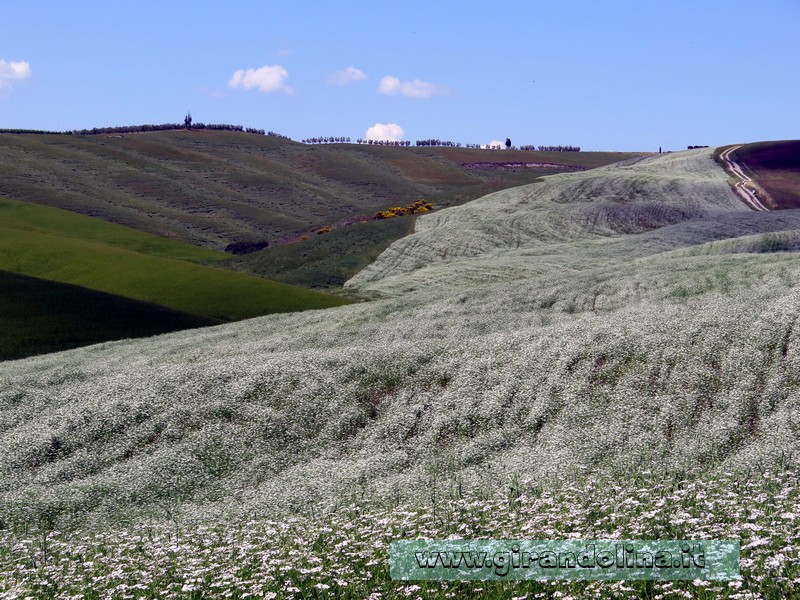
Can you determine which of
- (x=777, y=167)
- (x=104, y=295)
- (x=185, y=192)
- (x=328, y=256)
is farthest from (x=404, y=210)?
(x=185, y=192)

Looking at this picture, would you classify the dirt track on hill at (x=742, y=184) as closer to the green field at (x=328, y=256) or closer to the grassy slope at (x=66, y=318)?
the green field at (x=328, y=256)

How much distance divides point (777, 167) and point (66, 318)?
102 metres

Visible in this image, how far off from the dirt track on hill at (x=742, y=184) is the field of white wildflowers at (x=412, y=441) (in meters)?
59.8

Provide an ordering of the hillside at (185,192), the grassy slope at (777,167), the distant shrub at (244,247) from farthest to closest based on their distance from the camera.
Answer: the hillside at (185,192), the distant shrub at (244,247), the grassy slope at (777,167)

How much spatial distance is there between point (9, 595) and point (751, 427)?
2079 centimetres

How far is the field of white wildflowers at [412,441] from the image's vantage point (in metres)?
17.8

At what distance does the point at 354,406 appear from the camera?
1289 inches

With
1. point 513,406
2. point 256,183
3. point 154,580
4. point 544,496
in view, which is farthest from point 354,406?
point 256,183

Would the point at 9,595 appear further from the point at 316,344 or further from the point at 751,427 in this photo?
the point at 316,344

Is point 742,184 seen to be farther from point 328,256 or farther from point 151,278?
point 151,278

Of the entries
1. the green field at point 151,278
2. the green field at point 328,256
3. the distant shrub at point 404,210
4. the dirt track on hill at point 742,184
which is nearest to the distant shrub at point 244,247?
the green field at point 328,256

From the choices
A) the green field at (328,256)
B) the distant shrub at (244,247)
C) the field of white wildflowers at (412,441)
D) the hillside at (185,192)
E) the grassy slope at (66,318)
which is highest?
the hillside at (185,192)

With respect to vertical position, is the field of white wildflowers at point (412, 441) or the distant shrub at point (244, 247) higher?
the distant shrub at point (244, 247)

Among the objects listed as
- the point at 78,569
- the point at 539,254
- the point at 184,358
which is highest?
the point at 539,254
